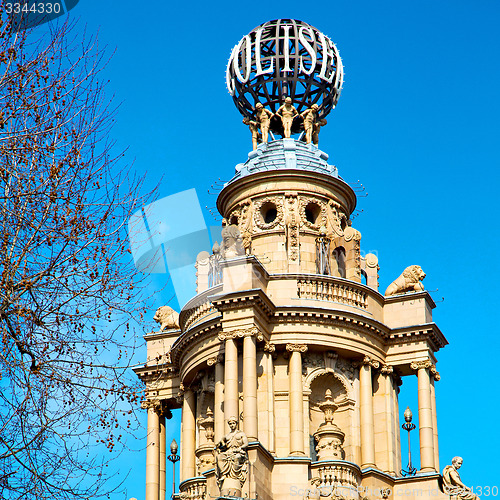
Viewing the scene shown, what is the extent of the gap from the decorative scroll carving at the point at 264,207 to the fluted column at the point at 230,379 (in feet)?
23.3

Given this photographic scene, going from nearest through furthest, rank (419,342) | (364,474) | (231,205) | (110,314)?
1. (110,314)
2. (364,474)
3. (419,342)
4. (231,205)

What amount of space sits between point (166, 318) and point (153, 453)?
573 cm

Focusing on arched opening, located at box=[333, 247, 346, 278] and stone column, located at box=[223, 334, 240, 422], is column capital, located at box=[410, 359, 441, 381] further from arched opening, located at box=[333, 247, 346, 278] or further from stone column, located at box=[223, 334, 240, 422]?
stone column, located at box=[223, 334, 240, 422]

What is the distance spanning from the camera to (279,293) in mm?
53062

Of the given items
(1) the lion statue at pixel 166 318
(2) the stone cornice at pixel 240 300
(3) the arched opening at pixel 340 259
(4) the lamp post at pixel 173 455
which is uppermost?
(3) the arched opening at pixel 340 259

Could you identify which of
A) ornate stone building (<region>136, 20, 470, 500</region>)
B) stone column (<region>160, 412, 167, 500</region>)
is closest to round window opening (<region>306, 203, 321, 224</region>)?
ornate stone building (<region>136, 20, 470, 500</region>)

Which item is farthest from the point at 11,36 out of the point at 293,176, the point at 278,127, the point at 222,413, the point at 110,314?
the point at 278,127

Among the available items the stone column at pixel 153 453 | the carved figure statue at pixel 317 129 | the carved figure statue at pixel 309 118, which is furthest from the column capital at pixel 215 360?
the carved figure statue at pixel 317 129

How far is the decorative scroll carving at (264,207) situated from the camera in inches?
2219

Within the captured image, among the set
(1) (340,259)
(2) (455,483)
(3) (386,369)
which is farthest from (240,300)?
(2) (455,483)

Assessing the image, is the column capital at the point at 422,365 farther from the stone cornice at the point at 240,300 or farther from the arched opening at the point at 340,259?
the stone cornice at the point at 240,300

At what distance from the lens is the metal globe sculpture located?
2375 inches

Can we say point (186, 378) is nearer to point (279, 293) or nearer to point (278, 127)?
point (279, 293)

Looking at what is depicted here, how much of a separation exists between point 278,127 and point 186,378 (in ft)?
42.8
